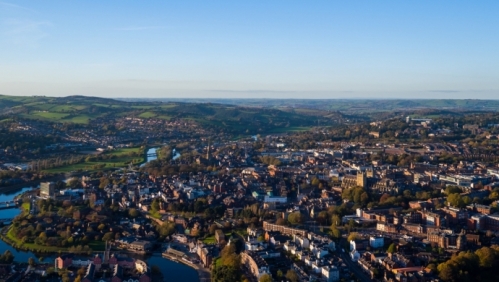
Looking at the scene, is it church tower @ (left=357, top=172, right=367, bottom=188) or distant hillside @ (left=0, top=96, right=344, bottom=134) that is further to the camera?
distant hillside @ (left=0, top=96, right=344, bottom=134)

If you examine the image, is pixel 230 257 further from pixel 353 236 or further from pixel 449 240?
pixel 449 240

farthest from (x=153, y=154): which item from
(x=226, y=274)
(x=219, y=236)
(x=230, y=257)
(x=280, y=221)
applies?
(x=226, y=274)

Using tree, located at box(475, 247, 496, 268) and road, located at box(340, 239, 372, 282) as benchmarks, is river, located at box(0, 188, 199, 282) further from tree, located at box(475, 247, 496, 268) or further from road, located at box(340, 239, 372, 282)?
tree, located at box(475, 247, 496, 268)

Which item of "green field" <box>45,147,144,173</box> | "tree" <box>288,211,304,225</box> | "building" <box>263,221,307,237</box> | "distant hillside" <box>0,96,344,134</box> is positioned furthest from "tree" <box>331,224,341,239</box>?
"distant hillside" <box>0,96,344,134</box>

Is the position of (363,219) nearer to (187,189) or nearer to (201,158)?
(187,189)

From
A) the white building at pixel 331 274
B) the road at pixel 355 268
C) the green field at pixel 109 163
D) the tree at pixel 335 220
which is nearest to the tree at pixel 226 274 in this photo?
the white building at pixel 331 274

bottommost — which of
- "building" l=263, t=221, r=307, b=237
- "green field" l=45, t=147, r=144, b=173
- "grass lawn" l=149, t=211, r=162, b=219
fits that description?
"green field" l=45, t=147, r=144, b=173

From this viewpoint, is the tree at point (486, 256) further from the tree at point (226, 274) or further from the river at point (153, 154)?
the river at point (153, 154)

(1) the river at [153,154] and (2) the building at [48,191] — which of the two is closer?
(2) the building at [48,191]

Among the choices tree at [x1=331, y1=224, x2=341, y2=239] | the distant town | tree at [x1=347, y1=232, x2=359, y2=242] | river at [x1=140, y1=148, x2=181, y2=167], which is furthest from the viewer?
river at [x1=140, y1=148, x2=181, y2=167]

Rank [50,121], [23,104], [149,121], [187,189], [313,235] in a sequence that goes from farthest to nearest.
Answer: [23,104] → [149,121] → [50,121] → [187,189] → [313,235]

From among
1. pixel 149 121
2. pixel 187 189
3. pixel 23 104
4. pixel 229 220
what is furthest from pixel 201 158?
pixel 23 104
